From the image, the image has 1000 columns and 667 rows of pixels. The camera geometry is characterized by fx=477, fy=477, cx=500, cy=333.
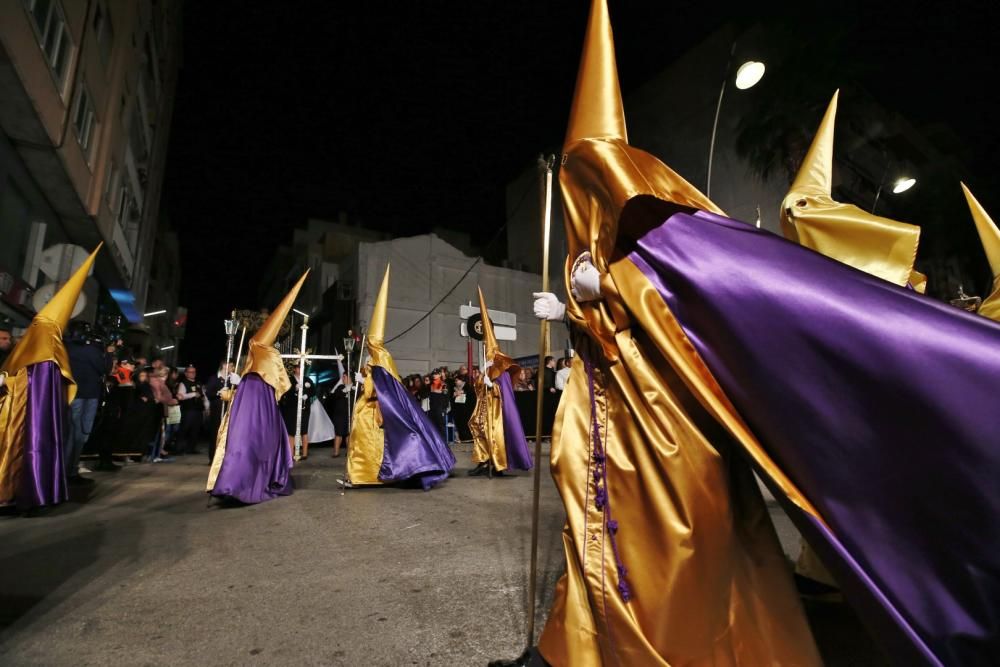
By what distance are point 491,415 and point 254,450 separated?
3.19 meters

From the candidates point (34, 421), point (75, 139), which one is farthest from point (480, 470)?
point (75, 139)

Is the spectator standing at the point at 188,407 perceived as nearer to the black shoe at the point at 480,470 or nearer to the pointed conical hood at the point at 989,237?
the black shoe at the point at 480,470

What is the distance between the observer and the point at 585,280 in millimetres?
1605

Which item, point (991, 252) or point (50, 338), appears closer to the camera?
point (991, 252)

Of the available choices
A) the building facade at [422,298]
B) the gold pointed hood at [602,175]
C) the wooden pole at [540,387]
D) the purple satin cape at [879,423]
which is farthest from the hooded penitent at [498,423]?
the building facade at [422,298]

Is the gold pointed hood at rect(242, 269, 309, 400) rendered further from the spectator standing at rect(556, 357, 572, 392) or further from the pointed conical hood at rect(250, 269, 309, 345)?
the spectator standing at rect(556, 357, 572, 392)

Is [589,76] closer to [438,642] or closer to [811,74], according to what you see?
[438,642]

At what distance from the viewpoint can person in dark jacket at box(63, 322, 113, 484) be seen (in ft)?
18.2

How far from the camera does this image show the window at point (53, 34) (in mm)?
7614

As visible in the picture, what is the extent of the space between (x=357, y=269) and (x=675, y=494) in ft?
57.8

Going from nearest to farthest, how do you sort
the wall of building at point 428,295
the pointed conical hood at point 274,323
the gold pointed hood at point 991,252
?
1. the gold pointed hood at point 991,252
2. the pointed conical hood at point 274,323
3. the wall of building at point 428,295

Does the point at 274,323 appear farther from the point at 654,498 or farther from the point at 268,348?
the point at 654,498

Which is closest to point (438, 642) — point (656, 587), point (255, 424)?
point (656, 587)

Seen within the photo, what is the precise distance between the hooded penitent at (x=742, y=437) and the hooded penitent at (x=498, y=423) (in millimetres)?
5477
